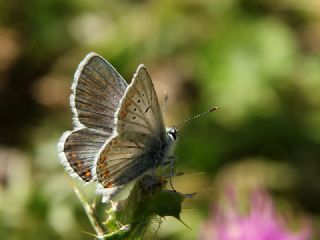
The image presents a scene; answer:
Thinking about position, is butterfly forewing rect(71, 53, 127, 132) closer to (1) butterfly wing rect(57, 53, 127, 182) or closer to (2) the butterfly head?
(1) butterfly wing rect(57, 53, 127, 182)

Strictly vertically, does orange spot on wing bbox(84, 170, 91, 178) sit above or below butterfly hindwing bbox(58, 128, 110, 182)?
below

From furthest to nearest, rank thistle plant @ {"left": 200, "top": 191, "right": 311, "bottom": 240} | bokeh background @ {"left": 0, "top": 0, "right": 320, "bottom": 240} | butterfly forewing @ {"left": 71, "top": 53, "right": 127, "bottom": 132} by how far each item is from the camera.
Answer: bokeh background @ {"left": 0, "top": 0, "right": 320, "bottom": 240} → thistle plant @ {"left": 200, "top": 191, "right": 311, "bottom": 240} → butterfly forewing @ {"left": 71, "top": 53, "right": 127, "bottom": 132}

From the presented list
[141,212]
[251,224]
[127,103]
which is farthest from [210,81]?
[141,212]

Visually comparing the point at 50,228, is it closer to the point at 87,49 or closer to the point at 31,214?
the point at 31,214

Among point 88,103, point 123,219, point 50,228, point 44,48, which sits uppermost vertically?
point 88,103

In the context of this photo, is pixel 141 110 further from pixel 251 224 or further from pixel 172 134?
pixel 251 224

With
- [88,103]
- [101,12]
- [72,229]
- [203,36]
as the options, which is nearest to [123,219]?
[88,103]

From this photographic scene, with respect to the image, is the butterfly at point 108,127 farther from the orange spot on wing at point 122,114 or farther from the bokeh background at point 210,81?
the bokeh background at point 210,81

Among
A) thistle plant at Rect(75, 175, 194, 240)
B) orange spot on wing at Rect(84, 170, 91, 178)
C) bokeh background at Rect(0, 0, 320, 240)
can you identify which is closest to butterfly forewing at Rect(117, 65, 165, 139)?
orange spot on wing at Rect(84, 170, 91, 178)
